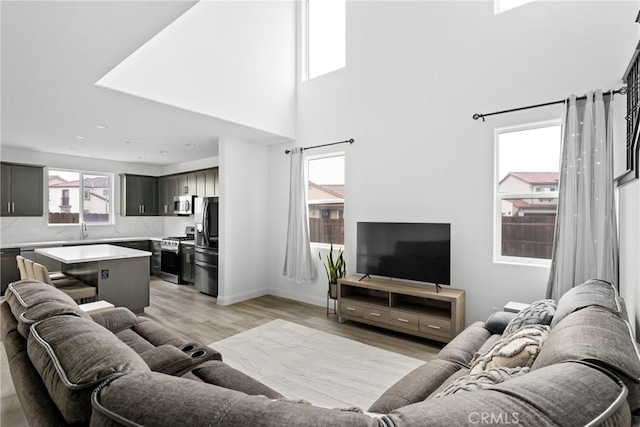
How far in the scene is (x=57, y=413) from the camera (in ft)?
3.38

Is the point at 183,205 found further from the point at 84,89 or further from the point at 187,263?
the point at 84,89

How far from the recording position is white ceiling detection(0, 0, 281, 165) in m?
2.00

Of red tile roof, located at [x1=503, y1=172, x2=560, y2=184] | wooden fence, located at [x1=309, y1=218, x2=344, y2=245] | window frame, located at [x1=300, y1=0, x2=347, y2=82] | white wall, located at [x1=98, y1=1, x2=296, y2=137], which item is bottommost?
wooden fence, located at [x1=309, y1=218, x2=344, y2=245]

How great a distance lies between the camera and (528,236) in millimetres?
3289

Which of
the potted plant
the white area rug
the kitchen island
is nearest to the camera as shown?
the white area rug

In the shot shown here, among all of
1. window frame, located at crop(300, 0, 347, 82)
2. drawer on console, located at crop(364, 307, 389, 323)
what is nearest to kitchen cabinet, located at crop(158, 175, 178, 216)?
window frame, located at crop(300, 0, 347, 82)

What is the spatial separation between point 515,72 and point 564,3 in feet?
2.20

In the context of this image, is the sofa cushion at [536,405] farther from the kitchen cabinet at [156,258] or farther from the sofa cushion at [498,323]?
the kitchen cabinet at [156,258]

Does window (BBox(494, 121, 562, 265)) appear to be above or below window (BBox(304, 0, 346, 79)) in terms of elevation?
below

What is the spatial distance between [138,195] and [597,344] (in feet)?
26.8

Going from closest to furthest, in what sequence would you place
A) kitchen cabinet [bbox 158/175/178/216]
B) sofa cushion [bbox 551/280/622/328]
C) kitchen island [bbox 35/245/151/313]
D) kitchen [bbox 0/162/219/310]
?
1. sofa cushion [bbox 551/280/622/328]
2. kitchen island [bbox 35/245/151/313]
3. kitchen [bbox 0/162/219/310]
4. kitchen cabinet [bbox 158/175/178/216]

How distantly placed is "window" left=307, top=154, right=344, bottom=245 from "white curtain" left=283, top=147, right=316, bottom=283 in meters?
0.21

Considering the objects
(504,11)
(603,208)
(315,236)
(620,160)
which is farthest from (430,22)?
(315,236)

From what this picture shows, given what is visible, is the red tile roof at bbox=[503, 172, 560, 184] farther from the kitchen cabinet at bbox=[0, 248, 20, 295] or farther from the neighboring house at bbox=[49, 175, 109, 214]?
the neighboring house at bbox=[49, 175, 109, 214]
